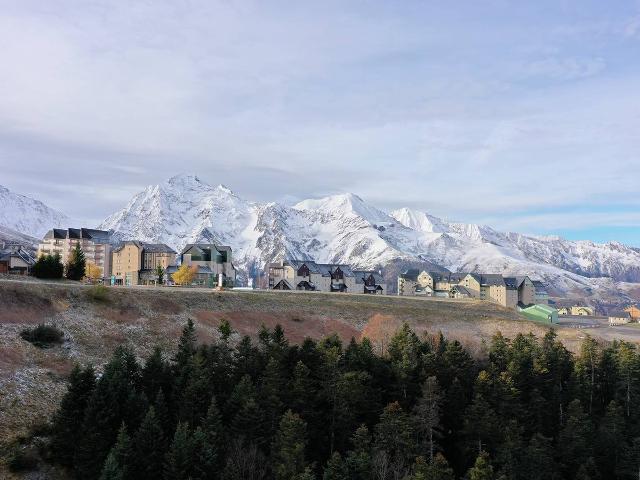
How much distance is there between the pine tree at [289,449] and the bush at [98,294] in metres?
37.3

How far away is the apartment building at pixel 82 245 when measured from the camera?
15212cm

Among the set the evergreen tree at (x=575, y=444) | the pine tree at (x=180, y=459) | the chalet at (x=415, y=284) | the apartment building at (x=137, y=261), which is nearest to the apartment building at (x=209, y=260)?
the apartment building at (x=137, y=261)

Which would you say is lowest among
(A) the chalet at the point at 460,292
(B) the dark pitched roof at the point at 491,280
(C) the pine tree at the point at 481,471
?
(C) the pine tree at the point at 481,471

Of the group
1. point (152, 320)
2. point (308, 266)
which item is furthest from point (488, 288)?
point (152, 320)

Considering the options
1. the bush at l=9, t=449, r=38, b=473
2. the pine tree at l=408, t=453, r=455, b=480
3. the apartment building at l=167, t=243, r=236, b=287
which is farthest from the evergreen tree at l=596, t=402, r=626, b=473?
the apartment building at l=167, t=243, r=236, b=287

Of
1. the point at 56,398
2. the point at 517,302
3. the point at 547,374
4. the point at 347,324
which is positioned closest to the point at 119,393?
the point at 56,398

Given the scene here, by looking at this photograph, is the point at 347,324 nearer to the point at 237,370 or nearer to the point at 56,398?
the point at 237,370

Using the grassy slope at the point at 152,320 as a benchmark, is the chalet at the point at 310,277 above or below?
above

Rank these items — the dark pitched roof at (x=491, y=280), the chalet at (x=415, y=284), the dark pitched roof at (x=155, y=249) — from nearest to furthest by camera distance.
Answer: the dark pitched roof at (x=155, y=249) → the dark pitched roof at (x=491, y=280) → the chalet at (x=415, y=284)

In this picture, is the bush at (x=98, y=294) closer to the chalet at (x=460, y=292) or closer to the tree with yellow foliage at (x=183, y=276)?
the tree with yellow foliage at (x=183, y=276)

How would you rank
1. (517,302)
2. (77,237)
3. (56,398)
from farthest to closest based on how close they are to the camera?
1. (517,302)
2. (77,237)
3. (56,398)

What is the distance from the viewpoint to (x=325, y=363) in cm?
5209

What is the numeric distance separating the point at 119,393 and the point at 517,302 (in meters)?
154

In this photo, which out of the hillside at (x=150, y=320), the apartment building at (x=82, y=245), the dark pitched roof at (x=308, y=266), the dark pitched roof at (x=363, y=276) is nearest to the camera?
the hillside at (x=150, y=320)
